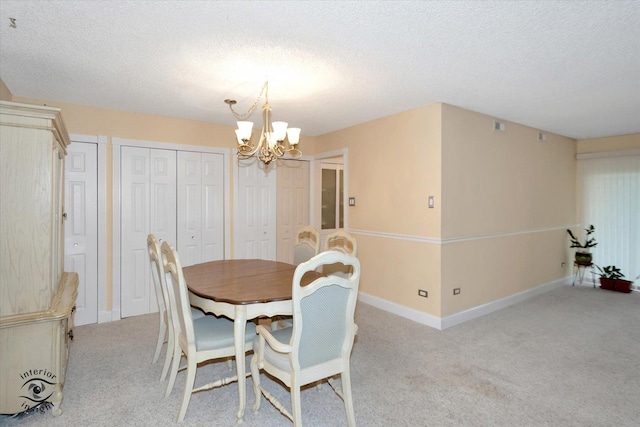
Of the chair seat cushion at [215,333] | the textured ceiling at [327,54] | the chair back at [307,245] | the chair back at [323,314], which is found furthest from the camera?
the chair back at [307,245]

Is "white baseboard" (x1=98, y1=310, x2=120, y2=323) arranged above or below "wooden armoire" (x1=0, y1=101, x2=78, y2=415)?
below

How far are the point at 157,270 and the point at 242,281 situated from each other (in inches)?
28.0

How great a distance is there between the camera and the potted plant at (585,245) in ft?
18.3

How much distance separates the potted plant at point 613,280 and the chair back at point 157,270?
20.8ft

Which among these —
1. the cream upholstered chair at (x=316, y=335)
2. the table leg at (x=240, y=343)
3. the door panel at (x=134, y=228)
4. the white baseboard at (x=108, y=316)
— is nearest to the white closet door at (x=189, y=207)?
the door panel at (x=134, y=228)

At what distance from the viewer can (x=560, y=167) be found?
5551 millimetres

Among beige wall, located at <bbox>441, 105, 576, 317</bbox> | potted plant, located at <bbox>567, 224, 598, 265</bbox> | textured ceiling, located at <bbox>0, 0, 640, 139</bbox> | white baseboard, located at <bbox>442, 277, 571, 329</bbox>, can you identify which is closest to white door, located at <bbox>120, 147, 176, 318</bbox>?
textured ceiling, located at <bbox>0, 0, 640, 139</bbox>

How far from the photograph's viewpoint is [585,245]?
18.8ft

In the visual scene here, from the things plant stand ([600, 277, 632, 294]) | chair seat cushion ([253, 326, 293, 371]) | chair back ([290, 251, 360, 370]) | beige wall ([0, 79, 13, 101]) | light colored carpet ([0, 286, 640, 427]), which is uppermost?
beige wall ([0, 79, 13, 101])

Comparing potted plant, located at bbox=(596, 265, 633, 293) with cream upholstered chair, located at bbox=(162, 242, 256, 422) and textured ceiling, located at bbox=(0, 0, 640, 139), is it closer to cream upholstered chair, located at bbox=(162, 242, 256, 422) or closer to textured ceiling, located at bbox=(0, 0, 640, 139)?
textured ceiling, located at bbox=(0, 0, 640, 139)

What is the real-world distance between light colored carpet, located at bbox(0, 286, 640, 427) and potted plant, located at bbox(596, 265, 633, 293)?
1.57 meters

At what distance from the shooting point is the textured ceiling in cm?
195

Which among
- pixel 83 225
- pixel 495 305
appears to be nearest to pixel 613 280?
pixel 495 305

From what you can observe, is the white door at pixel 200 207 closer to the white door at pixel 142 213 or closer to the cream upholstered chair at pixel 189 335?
the white door at pixel 142 213
